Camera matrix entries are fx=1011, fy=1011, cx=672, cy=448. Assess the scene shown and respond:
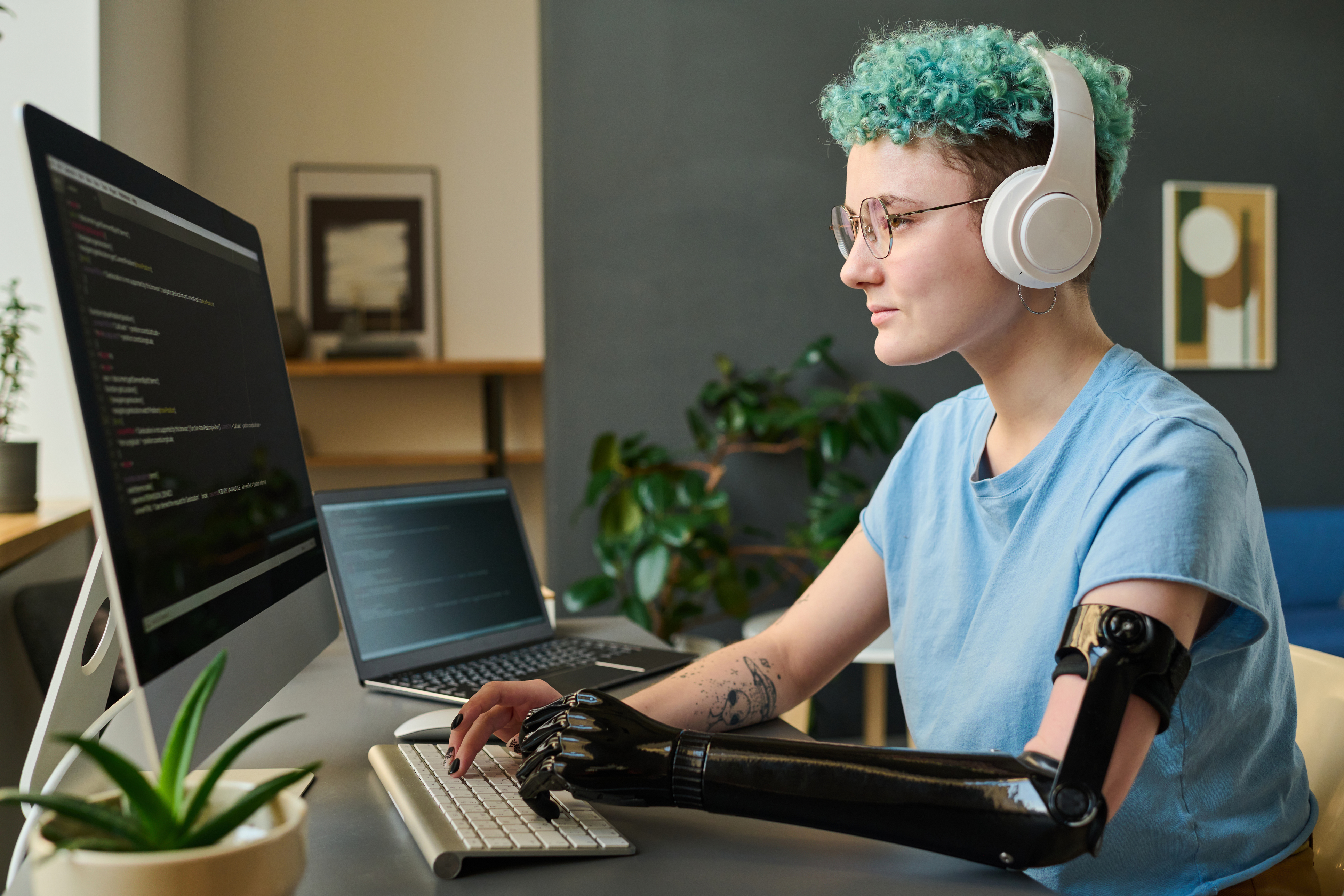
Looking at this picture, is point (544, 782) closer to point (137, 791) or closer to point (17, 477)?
point (137, 791)

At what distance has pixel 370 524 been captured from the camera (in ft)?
4.12

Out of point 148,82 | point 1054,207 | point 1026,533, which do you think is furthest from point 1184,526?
point 148,82

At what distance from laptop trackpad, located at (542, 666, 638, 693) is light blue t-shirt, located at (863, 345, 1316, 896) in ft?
1.16

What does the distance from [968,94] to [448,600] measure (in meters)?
0.85

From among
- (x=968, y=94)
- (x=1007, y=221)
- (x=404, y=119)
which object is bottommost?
(x=1007, y=221)

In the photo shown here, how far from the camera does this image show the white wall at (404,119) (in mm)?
4047

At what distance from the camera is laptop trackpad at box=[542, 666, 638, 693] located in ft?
3.81

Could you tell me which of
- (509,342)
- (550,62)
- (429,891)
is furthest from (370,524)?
(509,342)

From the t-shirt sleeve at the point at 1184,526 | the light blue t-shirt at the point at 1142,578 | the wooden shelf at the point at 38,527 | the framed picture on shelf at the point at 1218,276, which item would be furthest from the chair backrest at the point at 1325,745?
the framed picture on shelf at the point at 1218,276

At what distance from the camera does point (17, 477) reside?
1898 mm

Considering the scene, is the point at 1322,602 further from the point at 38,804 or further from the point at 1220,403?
the point at 38,804

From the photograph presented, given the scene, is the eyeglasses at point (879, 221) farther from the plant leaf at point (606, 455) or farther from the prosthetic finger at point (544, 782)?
the plant leaf at point (606, 455)

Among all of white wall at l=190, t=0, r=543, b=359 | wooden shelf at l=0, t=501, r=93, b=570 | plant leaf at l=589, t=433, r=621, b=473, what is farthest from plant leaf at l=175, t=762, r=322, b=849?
white wall at l=190, t=0, r=543, b=359

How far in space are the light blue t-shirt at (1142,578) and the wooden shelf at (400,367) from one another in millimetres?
2930
